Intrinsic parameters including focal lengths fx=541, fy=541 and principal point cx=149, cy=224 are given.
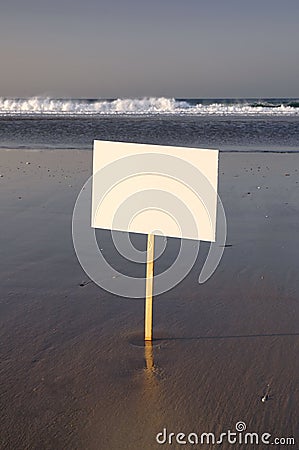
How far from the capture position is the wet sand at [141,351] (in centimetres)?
352

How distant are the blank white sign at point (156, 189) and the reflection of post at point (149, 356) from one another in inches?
39.5

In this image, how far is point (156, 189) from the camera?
4.19m

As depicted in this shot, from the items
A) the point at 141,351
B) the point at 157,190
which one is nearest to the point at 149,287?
the point at 141,351

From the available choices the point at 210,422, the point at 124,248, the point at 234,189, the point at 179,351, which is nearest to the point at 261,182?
the point at 234,189

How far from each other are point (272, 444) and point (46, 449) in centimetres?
139

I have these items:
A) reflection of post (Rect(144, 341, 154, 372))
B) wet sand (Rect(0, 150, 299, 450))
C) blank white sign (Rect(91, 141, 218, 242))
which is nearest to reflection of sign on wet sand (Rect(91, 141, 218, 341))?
blank white sign (Rect(91, 141, 218, 242))

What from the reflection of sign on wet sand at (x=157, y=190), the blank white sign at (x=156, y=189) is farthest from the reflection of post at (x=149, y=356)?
the blank white sign at (x=156, y=189)

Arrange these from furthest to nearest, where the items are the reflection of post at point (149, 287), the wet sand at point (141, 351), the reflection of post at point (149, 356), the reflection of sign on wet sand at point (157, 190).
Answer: the reflection of post at point (149, 287) < the reflection of post at point (149, 356) < the reflection of sign on wet sand at point (157, 190) < the wet sand at point (141, 351)

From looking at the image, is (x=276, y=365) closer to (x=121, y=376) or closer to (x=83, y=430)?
(x=121, y=376)

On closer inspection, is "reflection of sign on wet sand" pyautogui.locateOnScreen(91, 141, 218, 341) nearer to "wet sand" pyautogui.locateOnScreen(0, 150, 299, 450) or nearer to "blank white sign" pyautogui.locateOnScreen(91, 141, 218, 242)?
"blank white sign" pyautogui.locateOnScreen(91, 141, 218, 242)

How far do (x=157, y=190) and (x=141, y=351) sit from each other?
4.35 feet

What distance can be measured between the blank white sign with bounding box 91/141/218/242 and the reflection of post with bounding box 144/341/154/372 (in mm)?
1004

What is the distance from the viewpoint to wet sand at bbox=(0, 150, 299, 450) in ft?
11.5

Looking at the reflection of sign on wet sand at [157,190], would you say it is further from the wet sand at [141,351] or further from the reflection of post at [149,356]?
the wet sand at [141,351]
